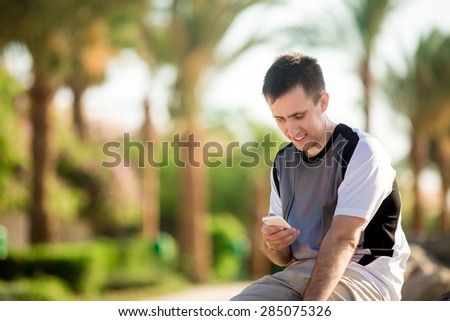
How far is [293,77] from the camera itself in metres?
2.60

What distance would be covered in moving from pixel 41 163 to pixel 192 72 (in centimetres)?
567

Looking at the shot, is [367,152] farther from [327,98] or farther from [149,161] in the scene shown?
[149,161]

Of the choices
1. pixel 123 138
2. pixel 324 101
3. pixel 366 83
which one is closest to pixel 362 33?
pixel 366 83

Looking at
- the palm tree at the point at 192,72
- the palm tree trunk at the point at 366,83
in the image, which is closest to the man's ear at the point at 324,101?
the palm tree at the point at 192,72

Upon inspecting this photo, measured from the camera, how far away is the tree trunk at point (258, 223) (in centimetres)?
2848

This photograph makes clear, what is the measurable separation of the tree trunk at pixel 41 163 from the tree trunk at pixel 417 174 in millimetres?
11619

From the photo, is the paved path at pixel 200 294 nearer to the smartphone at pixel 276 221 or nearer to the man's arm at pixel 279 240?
the man's arm at pixel 279 240

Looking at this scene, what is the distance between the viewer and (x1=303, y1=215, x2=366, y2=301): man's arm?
246 cm

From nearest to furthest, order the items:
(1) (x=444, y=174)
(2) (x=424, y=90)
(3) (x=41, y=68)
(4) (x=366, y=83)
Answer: (3) (x=41, y=68) → (4) (x=366, y=83) → (2) (x=424, y=90) → (1) (x=444, y=174)

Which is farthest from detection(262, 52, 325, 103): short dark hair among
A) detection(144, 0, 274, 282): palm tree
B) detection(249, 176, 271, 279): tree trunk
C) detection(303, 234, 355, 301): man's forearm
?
detection(249, 176, 271, 279): tree trunk

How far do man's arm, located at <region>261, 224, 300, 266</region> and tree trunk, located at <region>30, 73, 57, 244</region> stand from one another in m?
11.8

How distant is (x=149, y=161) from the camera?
73.0 feet

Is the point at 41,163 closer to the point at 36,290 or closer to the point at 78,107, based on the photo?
the point at 36,290

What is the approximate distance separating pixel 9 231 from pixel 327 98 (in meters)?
18.2
